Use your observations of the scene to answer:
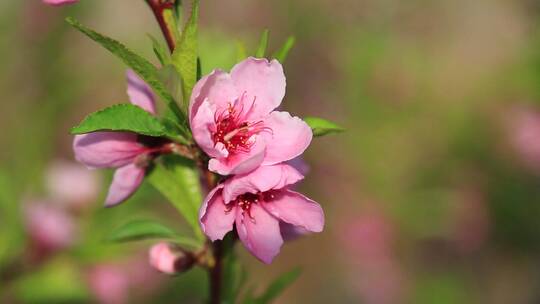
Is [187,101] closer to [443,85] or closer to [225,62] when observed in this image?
[225,62]

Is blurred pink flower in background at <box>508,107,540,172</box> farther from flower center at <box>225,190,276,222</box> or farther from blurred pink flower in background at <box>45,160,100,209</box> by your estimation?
flower center at <box>225,190,276,222</box>

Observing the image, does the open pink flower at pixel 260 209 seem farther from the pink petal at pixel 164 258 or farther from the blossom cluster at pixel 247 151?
the pink petal at pixel 164 258

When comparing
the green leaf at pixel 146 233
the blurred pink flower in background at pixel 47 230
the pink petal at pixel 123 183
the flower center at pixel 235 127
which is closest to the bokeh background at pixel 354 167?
the blurred pink flower in background at pixel 47 230

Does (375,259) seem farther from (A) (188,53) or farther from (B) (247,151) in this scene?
(A) (188,53)

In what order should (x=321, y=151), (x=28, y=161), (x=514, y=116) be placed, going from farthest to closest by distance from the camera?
(x=321, y=151) → (x=514, y=116) → (x=28, y=161)

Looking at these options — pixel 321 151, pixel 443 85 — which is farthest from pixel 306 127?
pixel 443 85

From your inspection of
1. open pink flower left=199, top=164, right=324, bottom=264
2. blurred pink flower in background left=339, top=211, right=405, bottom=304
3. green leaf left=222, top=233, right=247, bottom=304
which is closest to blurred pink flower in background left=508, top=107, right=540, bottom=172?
blurred pink flower in background left=339, top=211, right=405, bottom=304
